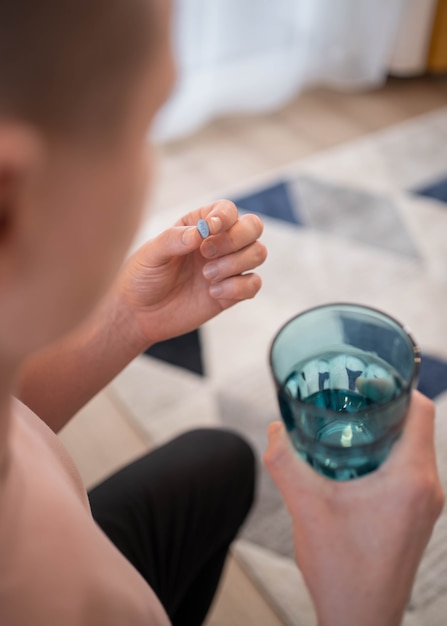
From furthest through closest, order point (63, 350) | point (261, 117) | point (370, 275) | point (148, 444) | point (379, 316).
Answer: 1. point (261, 117)
2. point (370, 275)
3. point (148, 444)
4. point (63, 350)
5. point (379, 316)

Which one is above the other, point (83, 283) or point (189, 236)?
point (83, 283)

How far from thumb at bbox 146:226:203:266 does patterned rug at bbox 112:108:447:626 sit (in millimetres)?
618

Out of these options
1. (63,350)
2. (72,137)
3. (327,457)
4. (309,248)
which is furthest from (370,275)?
(72,137)

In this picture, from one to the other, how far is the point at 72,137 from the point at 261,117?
2.11 metres

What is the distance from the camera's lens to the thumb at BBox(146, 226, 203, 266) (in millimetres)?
716

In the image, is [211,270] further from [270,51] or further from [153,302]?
[270,51]

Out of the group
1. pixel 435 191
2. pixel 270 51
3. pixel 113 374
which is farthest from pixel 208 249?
pixel 270 51

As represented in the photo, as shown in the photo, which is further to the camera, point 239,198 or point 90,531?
point 239,198

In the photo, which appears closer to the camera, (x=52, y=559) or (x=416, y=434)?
(x=52, y=559)

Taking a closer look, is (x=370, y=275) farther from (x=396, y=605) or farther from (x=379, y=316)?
(x=396, y=605)

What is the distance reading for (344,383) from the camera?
2.11 ft

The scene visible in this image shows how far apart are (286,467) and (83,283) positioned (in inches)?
11.7

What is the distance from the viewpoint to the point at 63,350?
793mm

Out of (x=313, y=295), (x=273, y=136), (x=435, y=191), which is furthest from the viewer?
(x=273, y=136)
